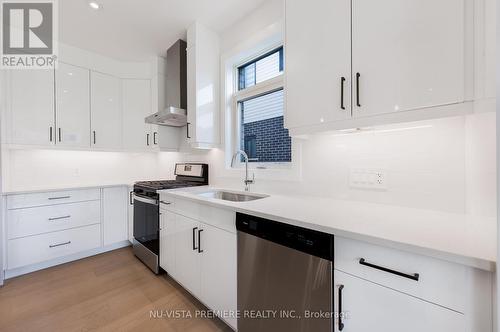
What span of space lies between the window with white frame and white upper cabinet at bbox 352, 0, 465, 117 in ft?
2.85

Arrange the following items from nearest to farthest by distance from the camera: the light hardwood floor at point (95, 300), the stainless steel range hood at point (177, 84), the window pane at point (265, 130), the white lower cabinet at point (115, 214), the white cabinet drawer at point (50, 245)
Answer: the light hardwood floor at point (95, 300)
the window pane at point (265, 130)
the white cabinet drawer at point (50, 245)
the stainless steel range hood at point (177, 84)
the white lower cabinet at point (115, 214)

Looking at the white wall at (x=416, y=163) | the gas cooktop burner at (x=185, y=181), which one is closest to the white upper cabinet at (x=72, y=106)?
the gas cooktop burner at (x=185, y=181)

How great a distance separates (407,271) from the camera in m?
0.71

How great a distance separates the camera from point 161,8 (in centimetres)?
194

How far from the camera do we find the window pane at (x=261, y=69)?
2020mm

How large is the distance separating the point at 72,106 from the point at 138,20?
139 cm

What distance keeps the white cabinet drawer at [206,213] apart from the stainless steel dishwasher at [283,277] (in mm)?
91

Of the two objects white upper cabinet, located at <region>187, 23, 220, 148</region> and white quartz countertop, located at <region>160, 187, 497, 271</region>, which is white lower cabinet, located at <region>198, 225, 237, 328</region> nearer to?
white quartz countertop, located at <region>160, 187, 497, 271</region>

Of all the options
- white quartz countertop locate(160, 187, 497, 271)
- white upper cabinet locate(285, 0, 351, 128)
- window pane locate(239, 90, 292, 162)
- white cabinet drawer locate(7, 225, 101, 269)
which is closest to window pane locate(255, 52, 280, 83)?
window pane locate(239, 90, 292, 162)

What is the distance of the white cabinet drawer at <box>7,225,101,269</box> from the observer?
2129 millimetres

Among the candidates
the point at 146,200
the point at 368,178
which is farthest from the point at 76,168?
the point at 368,178

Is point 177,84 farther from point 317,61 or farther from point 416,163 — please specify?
point 416,163

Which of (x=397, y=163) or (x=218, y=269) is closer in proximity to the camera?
(x=397, y=163)

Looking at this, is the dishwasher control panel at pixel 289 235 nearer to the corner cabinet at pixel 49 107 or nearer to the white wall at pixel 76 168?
the white wall at pixel 76 168
